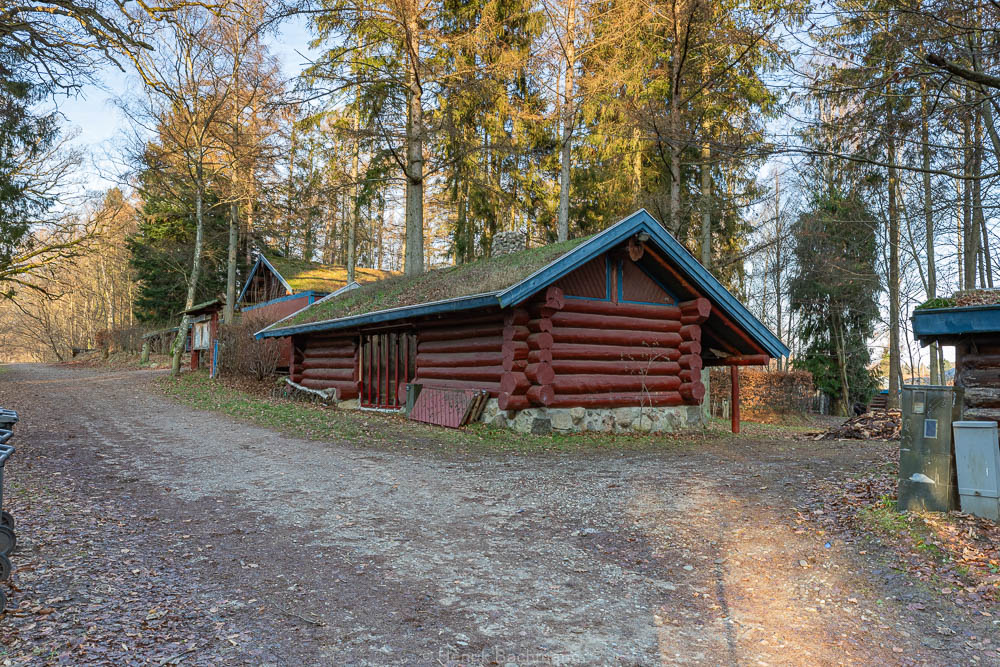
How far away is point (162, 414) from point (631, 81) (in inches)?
657

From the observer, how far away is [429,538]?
5.31m

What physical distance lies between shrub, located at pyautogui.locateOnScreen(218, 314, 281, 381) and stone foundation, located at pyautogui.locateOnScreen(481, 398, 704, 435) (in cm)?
1161

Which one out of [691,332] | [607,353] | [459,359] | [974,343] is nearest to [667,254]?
[691,332]

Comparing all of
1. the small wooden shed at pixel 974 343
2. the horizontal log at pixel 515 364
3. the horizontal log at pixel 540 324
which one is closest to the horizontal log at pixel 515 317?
the horizontal log at pixel 540 324

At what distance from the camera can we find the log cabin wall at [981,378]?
6.43 m

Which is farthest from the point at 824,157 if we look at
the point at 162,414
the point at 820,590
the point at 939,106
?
the point at 162,414

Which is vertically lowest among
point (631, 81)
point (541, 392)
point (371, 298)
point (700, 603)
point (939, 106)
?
point (700, 603)

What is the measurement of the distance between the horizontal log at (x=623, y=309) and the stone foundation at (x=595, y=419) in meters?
2.14

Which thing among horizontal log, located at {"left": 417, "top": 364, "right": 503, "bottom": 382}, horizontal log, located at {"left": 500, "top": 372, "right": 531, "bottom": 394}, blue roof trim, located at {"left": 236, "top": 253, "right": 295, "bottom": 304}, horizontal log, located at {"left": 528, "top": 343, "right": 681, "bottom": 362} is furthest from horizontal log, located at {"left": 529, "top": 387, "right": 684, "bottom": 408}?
blue roof trim, located at {"left": 236, "top": 253, "right": 295, "bottom": 304}

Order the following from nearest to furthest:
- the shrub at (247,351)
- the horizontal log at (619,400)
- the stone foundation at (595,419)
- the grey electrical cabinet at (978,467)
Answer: the grey electrical cabinet at (978,467) → the stone foundation at (595,419) → the horizontal log at (619,400) → the shrub at (247,351)

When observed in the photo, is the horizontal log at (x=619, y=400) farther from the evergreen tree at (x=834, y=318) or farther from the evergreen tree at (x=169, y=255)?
the evergreen tree at (x=169, y=255)

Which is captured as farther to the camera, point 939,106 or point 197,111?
point 197,111

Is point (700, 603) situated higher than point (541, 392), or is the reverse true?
point (541, 392)

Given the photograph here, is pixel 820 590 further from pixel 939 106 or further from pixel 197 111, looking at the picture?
pixel 197 111
